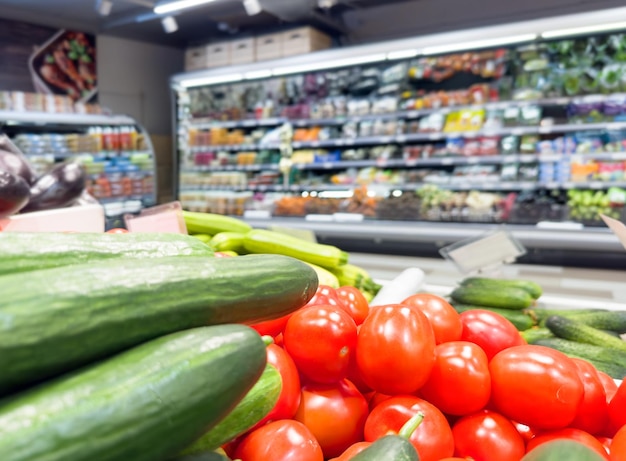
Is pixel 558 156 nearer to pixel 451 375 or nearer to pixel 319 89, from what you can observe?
pixel 319 89

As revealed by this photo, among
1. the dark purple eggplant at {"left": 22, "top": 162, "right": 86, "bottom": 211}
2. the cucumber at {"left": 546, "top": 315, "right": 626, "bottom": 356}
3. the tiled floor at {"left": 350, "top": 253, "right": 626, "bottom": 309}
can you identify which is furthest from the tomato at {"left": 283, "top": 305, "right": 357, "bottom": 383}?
the tiled floor at {"left": 350, "top": 253, "right": 626, "bottom": 309}

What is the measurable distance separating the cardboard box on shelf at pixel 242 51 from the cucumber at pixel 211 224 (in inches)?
170

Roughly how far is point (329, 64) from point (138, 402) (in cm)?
507

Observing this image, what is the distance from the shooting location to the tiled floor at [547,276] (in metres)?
3.56

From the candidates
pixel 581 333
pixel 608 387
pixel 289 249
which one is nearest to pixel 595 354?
pixel 581 333

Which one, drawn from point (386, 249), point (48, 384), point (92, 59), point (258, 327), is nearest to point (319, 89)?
point (386, 249)

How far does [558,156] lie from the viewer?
4324 mm

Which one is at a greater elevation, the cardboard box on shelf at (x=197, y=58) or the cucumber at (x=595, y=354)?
the cardboard box on shelf at (x=197, y=58)

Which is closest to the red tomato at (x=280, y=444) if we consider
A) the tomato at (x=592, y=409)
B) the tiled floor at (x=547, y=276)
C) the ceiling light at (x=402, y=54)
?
the tomato at (x=592, y=409)

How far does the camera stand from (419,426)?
777 millimetres

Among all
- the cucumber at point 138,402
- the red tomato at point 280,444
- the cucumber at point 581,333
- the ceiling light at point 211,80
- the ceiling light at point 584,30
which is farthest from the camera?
the ceiling light at point 211,80

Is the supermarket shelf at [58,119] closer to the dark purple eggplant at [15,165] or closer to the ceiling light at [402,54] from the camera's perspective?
the ceiling light at [402,54]

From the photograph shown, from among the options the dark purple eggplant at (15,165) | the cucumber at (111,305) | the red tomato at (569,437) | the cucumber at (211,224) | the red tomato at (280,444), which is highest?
the dark purple eggplant at (15,165)

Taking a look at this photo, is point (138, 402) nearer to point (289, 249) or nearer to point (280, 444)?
point (280, 444)
